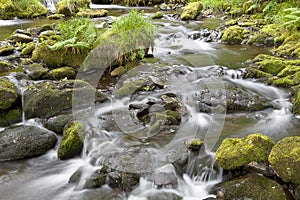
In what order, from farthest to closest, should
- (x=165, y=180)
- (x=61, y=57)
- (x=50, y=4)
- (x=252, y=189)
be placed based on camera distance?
(x=50, y=4) → (x=61, y=57) → (x=165, y=180) → (x=252, y=189)

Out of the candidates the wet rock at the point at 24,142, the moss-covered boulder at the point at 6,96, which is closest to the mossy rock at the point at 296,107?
the wet rock at the point at 24,142

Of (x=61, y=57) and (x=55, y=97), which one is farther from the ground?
(x=61, y=57)

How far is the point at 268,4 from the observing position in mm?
11938

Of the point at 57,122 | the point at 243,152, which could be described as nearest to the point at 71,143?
the point at 57,122

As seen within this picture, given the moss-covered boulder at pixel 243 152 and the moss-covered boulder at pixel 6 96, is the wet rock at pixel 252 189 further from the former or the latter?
the moss-covered boulder at pixel 6 96

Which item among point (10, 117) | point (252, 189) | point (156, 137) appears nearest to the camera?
point (252, 189)

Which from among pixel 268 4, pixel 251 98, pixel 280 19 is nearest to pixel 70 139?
pixel 251 98

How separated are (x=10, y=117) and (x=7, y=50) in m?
3.58

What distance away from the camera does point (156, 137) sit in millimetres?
4996

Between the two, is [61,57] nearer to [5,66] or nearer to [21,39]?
[5,66]

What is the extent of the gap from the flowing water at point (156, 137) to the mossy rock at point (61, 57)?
128 centimetres

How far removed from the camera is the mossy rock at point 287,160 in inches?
136

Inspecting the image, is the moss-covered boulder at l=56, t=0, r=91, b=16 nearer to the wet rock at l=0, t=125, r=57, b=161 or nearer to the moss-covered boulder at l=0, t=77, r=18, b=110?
the moss-covered boulder at l=0, t=77, r=18, b=110

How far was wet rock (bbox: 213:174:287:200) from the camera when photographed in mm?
3395
